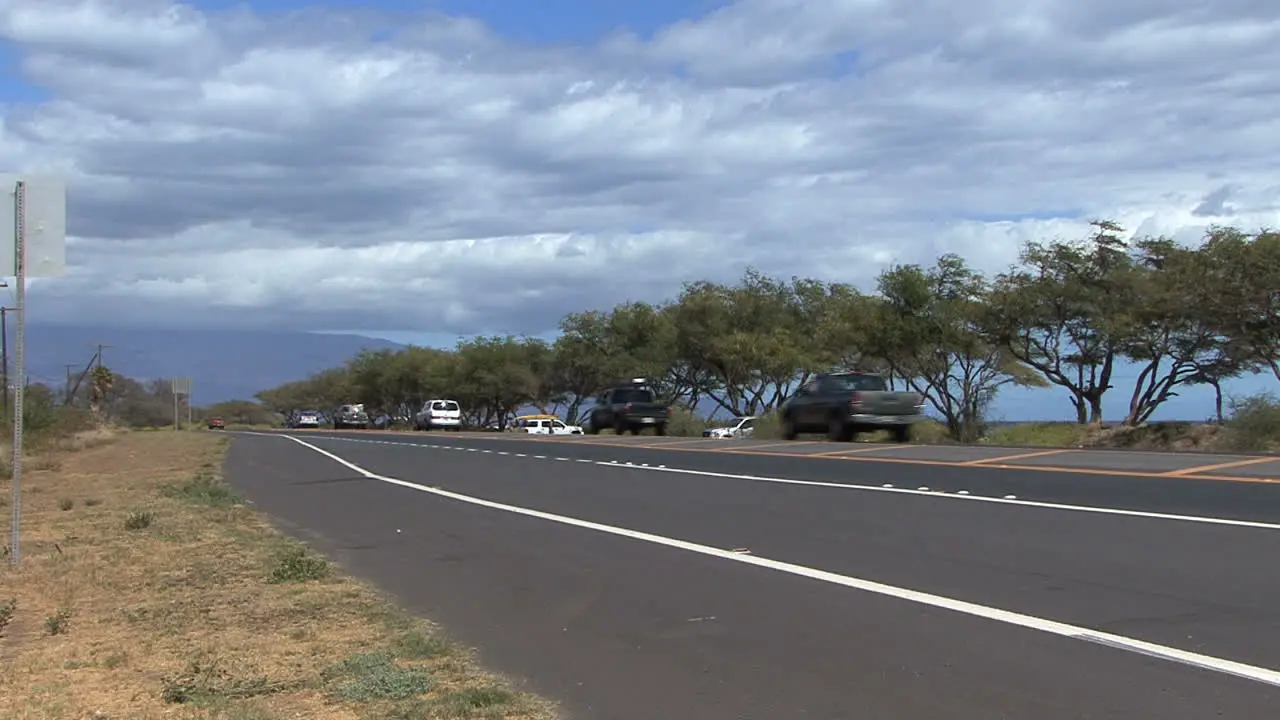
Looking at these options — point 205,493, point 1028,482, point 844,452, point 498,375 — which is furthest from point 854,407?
point 498,375

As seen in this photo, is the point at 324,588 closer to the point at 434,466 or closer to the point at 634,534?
the point at 634,534

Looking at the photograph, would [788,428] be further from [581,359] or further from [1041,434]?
[581,359]

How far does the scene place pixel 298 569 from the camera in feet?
37.3

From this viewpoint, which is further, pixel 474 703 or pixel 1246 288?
pixel 1246 288

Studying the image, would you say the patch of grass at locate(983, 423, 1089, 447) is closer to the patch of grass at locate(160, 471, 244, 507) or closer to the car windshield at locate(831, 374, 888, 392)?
the car windshield at locate(831, 374, 888, 392)

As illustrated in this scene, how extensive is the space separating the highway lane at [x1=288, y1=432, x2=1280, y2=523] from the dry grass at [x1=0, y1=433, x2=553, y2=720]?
8.79 metres

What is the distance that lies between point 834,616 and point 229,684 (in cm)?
403

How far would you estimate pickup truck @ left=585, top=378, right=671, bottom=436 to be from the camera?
45094 millimetres

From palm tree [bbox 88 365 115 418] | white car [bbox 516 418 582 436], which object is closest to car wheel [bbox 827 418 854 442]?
white car [bbox 516 418 582 436]

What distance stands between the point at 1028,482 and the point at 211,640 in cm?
1225

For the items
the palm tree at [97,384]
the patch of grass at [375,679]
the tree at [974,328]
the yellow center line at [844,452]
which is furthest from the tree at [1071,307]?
the palm tree at [97,384]

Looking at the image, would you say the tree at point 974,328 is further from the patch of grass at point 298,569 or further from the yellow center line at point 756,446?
the patch of grass at point 298,569

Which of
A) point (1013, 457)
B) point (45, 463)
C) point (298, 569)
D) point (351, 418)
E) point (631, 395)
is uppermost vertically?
point (631, 395)

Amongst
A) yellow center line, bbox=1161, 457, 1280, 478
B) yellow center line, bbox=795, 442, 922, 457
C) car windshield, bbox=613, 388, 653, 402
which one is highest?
car windshield, bbox=613, 388, 653, 402
